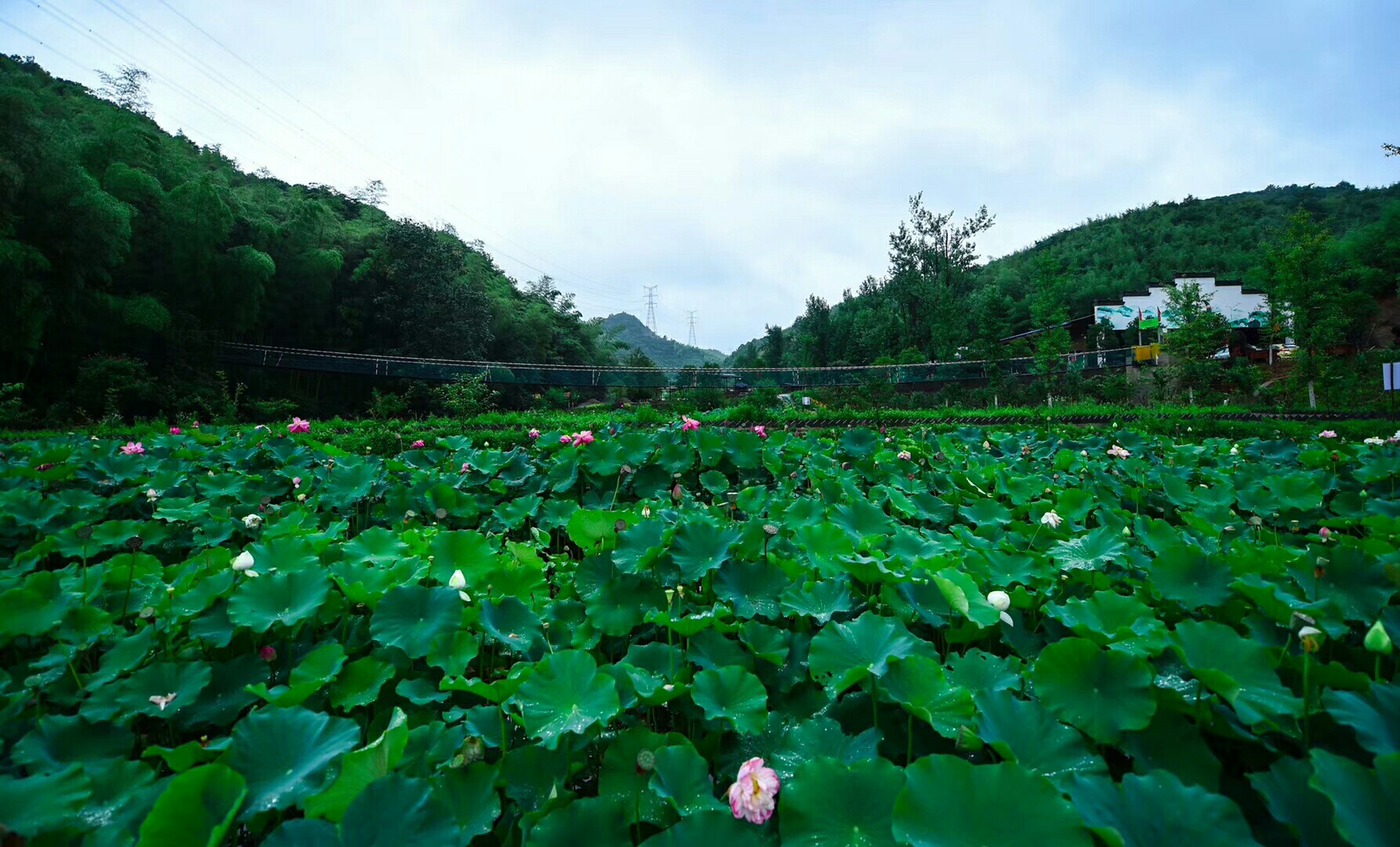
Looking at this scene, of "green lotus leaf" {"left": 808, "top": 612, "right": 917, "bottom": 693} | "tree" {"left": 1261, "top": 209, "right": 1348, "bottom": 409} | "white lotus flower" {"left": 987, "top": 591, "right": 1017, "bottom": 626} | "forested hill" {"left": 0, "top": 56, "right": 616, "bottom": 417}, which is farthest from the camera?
"tree" {"left": 1261, "top": 209, "right": 1348, "bottom": 409}

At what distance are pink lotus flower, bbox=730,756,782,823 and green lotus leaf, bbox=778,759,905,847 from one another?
4 centimetres

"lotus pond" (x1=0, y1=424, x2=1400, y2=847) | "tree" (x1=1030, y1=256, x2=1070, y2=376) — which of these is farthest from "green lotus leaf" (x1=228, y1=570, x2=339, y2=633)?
"tree" (x1=1030, y1=256, x2=1070, y2=376)

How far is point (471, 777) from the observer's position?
76 centimetres

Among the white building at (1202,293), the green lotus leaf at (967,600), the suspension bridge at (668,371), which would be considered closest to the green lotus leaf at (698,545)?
the green lotus leaf at (967,600)

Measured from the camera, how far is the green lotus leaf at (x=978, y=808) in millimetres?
602

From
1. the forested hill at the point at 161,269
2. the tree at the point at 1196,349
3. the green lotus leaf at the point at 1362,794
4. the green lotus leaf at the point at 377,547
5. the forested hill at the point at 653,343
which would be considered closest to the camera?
the green lotus leaf at the point at 1362,794

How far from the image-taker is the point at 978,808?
635 millimetres

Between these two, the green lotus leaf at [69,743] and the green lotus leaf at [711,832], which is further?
the green lotus leaf at [69,743]

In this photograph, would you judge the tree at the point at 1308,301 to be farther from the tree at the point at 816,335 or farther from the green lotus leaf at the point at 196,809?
the tree at the point at 816,335

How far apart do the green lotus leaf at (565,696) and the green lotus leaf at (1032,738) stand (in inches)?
19.3

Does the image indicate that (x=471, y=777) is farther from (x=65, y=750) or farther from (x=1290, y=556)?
(x=1290, y=556)

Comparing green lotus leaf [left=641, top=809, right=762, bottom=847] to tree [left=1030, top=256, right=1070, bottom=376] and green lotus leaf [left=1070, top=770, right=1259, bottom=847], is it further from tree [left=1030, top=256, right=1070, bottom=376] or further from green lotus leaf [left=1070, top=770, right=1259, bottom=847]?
tree [left=1030, top=256, right=1070, bottom=376]

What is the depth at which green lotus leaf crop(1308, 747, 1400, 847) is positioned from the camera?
1.88ft

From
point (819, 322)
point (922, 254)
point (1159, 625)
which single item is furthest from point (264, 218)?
point (819, 322)
